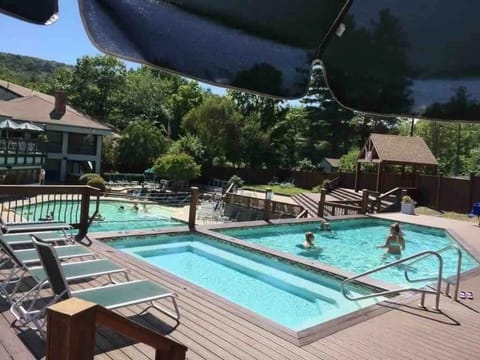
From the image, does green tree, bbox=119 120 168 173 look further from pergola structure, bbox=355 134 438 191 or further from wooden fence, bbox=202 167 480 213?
pergola structure, bbox=355 134 438 191

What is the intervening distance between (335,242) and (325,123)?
28013 millimetres

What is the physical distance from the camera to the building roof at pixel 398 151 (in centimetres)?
2178

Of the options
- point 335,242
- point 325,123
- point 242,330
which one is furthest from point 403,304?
point 325,123

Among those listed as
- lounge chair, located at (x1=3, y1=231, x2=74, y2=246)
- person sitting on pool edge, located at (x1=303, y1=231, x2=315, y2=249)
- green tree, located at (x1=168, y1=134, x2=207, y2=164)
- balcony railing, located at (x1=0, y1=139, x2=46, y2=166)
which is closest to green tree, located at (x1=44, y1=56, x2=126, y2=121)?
green tree, located at (x1=168, y1=134, x2=207, y2=164)

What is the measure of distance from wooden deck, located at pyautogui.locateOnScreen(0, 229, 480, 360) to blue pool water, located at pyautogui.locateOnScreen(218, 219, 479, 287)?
4.22 m

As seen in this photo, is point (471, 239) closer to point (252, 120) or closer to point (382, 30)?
point (382, 30)

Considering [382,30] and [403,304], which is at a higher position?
[382,30]

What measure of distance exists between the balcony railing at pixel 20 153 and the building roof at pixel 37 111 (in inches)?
91.5

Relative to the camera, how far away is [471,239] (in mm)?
12727

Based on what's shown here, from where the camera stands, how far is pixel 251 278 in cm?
824

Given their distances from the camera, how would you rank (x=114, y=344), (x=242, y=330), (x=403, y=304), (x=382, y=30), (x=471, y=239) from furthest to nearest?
(x=471, y=239), (x=403, y=304), (x=242, y=330), (x=114, y=344), (x=382, y=30)

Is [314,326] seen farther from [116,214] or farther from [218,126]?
[218,126]

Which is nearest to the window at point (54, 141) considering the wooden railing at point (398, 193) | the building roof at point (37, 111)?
the building roof at point (37, 111)

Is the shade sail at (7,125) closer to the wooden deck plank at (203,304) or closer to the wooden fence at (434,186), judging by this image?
the wooden deck plank at (203,304)
